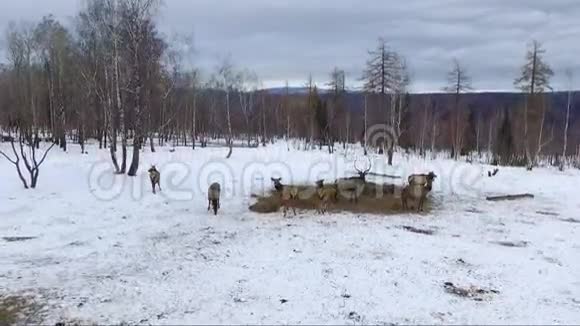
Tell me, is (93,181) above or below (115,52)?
below

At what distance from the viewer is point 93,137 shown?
50.1 m

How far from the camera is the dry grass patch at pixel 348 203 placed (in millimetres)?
16094

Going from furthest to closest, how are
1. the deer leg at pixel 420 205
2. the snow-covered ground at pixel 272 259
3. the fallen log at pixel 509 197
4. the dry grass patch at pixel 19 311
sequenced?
the fallen log at pixel 509 197
the deer leg at pixel 420 205
the snow-covered ground at pixel 272 259
the dry grass patch at pixel 19 311

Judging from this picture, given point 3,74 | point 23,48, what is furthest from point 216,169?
point 3,74

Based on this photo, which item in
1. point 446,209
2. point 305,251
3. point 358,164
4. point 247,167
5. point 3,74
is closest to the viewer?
point 305,251

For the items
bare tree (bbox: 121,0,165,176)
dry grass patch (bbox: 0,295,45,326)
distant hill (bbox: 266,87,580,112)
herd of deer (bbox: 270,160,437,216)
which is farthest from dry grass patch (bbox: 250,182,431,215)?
distant hill (bbox: 266,87,580,112)

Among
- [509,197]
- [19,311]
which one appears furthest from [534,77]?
[19,311]

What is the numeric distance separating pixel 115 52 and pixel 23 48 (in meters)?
15.5

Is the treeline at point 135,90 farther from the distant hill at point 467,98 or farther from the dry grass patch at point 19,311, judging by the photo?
the dry grass patch at point 19,311

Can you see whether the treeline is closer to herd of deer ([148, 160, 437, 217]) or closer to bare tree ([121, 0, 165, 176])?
bare tree ([121, 0, 165, 176])

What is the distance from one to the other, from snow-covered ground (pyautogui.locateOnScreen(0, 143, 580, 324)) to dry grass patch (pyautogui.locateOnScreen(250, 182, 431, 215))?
2.35 ft

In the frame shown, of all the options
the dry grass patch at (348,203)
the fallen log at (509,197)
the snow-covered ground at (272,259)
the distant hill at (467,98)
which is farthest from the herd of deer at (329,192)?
the distant hill at (467,98)

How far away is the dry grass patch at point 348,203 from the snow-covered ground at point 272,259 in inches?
28.3

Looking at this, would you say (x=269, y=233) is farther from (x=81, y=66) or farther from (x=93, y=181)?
(x=81, y=66)
